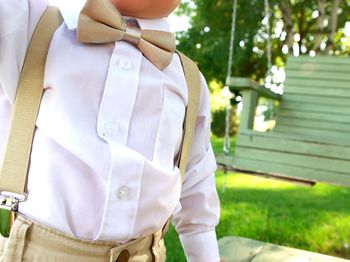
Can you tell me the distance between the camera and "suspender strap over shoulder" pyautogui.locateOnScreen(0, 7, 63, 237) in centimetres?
77

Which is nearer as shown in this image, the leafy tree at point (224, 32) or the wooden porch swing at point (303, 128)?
the wooden porch swing at point (303, 128)

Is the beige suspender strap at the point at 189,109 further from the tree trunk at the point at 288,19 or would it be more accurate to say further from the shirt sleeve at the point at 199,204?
the tree trunk at the point at 288,19

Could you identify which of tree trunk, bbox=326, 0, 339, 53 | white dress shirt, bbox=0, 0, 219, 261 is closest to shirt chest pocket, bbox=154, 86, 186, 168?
white dress shirt, bbox=0, 0, 219, 261

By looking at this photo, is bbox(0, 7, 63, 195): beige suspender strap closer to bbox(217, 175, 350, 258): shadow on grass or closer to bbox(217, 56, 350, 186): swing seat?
bbox(217, 56, 350, 186): swing seat

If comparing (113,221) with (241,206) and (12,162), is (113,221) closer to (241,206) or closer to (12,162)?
(12,162)

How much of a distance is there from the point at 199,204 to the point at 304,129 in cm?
254

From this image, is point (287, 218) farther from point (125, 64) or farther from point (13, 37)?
point (13, 37)

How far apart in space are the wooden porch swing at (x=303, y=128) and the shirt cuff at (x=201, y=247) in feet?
5.21

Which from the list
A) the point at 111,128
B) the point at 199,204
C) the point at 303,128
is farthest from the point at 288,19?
the point at 111,128

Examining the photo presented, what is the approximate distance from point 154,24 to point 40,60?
0.23 metres

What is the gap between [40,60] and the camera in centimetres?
82

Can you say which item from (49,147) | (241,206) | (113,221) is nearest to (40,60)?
(49,147)

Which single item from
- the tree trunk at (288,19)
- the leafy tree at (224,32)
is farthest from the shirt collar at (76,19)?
the tree trunk at (288,19)

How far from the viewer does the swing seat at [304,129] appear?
2541 mm
